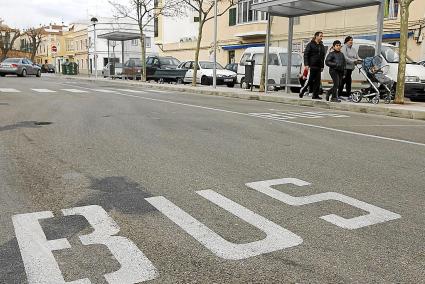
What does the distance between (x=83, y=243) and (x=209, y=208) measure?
3.61 ft

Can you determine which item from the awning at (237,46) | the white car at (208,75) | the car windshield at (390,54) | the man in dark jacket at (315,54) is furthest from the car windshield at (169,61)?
the man in dark jacket at (315,54)

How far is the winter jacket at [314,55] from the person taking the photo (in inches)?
539

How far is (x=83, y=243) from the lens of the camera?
3.04 meters

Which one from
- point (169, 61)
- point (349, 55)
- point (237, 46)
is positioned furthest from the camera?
point (237, 46)

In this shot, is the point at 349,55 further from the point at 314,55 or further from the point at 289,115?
the point at 289,115

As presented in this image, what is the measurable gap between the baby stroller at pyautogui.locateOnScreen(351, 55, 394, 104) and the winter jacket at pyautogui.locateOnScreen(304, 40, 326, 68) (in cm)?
120

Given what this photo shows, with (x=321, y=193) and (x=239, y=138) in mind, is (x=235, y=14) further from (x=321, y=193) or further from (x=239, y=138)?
(x=321, y=193)

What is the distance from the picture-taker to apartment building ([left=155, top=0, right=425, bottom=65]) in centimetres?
2388

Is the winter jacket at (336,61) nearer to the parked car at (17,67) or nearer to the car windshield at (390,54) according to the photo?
the car windshield at (390,54)

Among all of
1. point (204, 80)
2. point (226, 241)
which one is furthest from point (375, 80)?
point (204, 80)

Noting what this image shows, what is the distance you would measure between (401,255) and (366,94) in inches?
460

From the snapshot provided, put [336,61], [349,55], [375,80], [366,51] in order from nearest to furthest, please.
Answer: [336,61]
[375,80]
[349,55]
[366,51]

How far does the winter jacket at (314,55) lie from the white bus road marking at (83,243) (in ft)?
36.7

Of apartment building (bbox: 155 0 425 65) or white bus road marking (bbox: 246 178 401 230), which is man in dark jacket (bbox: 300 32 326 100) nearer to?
apartment building (bbox: 155 0 425 65)
